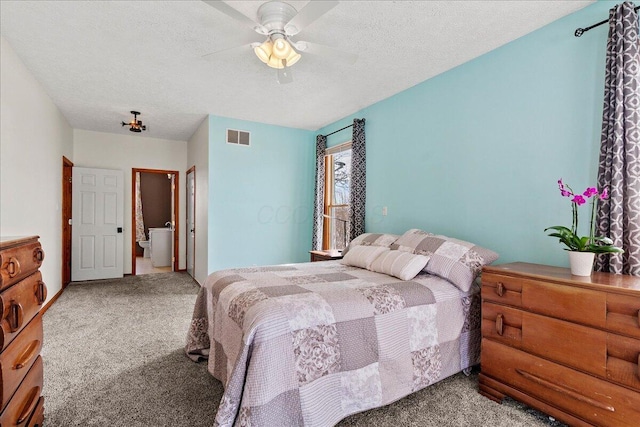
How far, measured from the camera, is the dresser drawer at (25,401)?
1.26m

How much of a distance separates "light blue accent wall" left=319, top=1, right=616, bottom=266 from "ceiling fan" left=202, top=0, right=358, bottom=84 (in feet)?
4.22

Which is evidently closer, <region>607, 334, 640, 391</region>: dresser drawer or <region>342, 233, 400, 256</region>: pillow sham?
<region>607, 334, 640, 391</region>: dresser drawer

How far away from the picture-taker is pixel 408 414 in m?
1.85

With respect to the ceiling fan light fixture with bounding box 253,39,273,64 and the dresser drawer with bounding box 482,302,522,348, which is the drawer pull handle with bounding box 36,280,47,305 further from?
the dresser drawer with bounding box 482,302,522,348

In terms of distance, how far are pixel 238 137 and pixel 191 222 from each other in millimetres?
2009

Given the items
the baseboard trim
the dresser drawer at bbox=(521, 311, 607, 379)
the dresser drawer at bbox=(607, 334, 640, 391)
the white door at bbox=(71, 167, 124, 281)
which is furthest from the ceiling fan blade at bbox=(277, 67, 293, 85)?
the white door at bbox=(71, 167, 124, 281)

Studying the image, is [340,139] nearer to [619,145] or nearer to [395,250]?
[395,250]

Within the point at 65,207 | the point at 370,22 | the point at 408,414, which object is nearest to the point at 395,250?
the point at 408,414

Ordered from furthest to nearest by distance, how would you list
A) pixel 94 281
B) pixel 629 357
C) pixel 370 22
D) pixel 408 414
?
1. pixel 94 281
2. pixel 370 22
3. pixel 408 414
4. pixel 629 357

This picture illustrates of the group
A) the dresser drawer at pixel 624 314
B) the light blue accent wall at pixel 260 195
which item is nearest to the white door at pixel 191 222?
the light blue accent wall at pixel 260 195

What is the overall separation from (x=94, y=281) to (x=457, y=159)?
6078 mm

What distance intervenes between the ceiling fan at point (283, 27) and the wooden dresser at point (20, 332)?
155 centimetres

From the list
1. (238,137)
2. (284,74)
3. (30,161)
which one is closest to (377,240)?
(284,74)

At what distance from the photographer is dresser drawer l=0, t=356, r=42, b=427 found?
4.12ft
